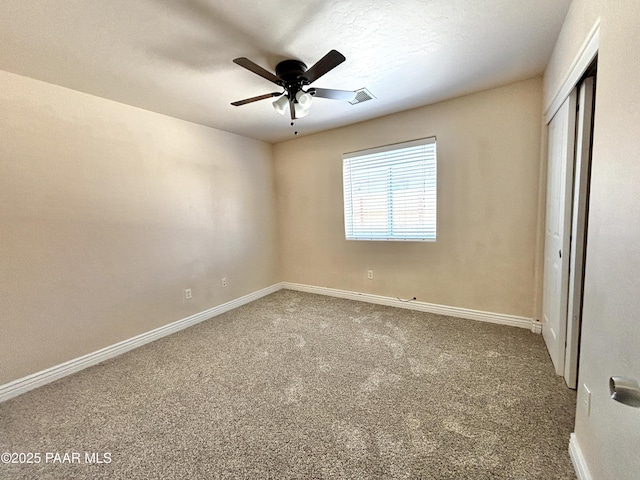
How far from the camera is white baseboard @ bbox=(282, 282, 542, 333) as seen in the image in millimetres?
2691

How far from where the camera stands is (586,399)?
3.97 ft

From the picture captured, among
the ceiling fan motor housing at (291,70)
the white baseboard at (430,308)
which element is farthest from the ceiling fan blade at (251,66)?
the white baseboard at (430,308)

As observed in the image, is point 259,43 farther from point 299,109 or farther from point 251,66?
point 299,109

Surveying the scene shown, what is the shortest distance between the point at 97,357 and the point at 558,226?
3.98 m

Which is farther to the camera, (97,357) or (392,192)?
(392,192)

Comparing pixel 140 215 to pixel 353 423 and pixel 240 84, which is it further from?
pixel 353 423

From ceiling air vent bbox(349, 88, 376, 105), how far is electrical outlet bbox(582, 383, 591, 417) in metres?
2.60

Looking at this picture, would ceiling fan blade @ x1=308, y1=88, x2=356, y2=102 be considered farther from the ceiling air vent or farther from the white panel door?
the white panel door

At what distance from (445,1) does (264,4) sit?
3.34 feet

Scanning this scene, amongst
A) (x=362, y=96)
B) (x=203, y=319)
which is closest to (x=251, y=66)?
(x=362, y=96)

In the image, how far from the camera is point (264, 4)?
1.46 m

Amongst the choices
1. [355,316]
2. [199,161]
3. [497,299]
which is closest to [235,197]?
[199,161]

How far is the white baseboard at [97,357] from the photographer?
200cm

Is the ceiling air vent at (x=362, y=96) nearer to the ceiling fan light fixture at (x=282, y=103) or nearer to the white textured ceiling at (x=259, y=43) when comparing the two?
the white textured ceiling at (x=259, y=43)
